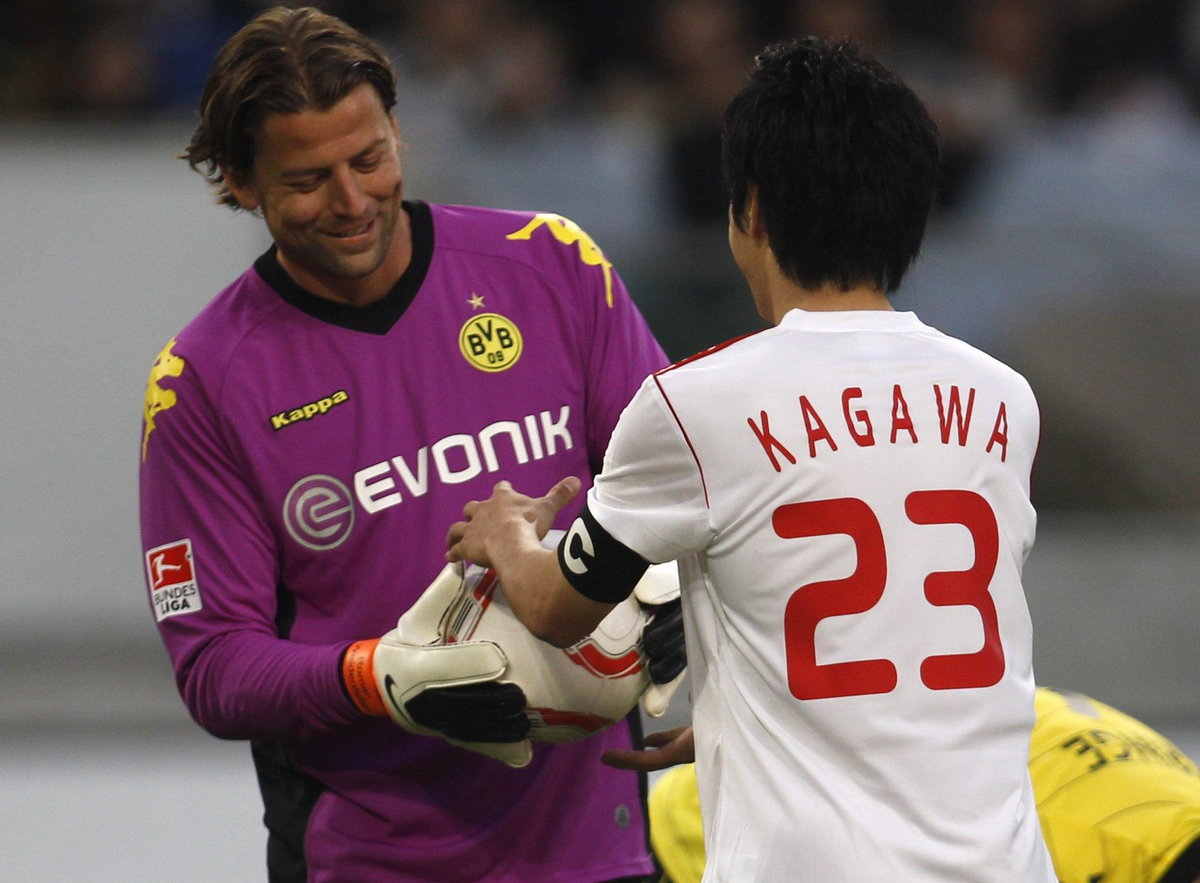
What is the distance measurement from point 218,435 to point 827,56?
105 cm

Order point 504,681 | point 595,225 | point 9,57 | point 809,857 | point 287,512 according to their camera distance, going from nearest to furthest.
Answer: point 809,857, point 504,681, point 287,512, point 595,225, point 9,57

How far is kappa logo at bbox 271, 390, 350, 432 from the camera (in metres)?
2.38

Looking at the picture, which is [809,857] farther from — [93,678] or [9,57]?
[9,57]

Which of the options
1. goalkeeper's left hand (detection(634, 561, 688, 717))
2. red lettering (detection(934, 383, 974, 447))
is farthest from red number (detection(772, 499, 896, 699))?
goalkeeper's left hand (detection(634, 561, 688, 717))

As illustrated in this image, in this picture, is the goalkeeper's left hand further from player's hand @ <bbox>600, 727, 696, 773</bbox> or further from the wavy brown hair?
the wavy brown hair

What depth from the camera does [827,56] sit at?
1827 mm

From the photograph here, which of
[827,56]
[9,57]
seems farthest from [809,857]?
[9,57]

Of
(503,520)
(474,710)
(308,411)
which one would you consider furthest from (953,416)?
(308,411)

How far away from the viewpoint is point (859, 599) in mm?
1753

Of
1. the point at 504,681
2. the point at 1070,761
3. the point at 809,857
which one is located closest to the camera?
the point at 809,857

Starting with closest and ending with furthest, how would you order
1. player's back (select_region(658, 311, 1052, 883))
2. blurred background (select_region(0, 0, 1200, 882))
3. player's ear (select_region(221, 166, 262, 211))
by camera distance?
player's back (select_region(658, 311, 1052, 883)) < player's ear (select_region(221, 166, 262, 211)) < blurred background (select_region(0, 0, 1200, 882))

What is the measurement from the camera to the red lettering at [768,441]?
5.76 feet

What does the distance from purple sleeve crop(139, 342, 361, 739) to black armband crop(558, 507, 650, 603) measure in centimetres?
60

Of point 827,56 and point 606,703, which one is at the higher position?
point 827,56
